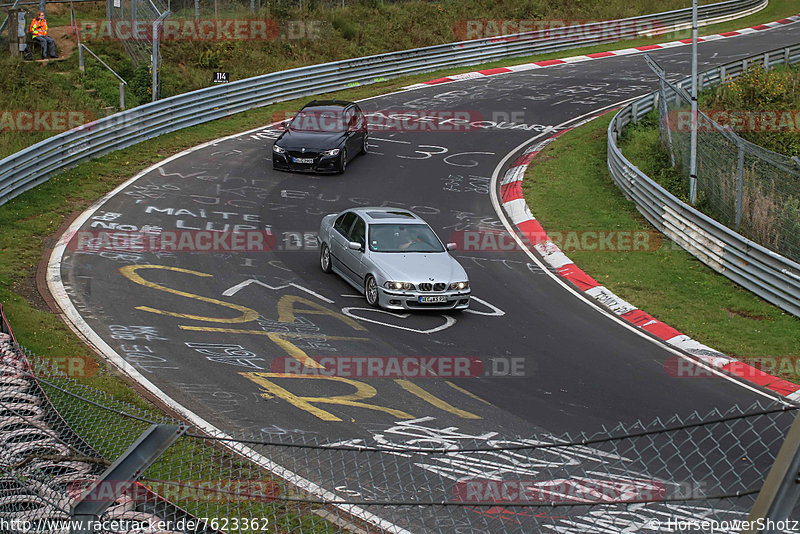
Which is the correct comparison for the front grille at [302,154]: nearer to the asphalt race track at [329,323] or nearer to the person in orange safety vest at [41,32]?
the asphalt race track at [329,323]

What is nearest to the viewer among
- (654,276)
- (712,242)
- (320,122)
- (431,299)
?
(431,299)

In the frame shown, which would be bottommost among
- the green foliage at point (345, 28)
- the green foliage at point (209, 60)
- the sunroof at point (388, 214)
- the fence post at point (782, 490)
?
the sunroof at point (388, 214)

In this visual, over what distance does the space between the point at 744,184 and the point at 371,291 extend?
346 inches

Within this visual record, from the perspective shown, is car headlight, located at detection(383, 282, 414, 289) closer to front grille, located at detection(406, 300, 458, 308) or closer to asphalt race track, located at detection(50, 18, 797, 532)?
front grille, located at detection(406, 300, 458, 308)

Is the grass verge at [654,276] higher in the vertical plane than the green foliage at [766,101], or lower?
lower

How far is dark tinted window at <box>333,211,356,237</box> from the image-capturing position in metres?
17.0

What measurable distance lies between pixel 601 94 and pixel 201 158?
17.1 m

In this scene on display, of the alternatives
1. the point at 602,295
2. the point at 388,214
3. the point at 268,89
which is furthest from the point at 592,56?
the point at 388,214

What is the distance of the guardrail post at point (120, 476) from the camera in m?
4.65

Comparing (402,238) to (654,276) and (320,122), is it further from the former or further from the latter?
(320,122)

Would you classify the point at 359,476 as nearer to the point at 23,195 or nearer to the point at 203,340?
the point at 203,340

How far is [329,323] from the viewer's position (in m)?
14.6

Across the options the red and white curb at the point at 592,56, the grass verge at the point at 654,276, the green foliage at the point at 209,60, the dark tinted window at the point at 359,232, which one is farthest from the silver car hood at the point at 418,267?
the green foliage at the point at 209,60

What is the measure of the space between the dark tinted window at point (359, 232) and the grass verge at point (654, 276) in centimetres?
489
